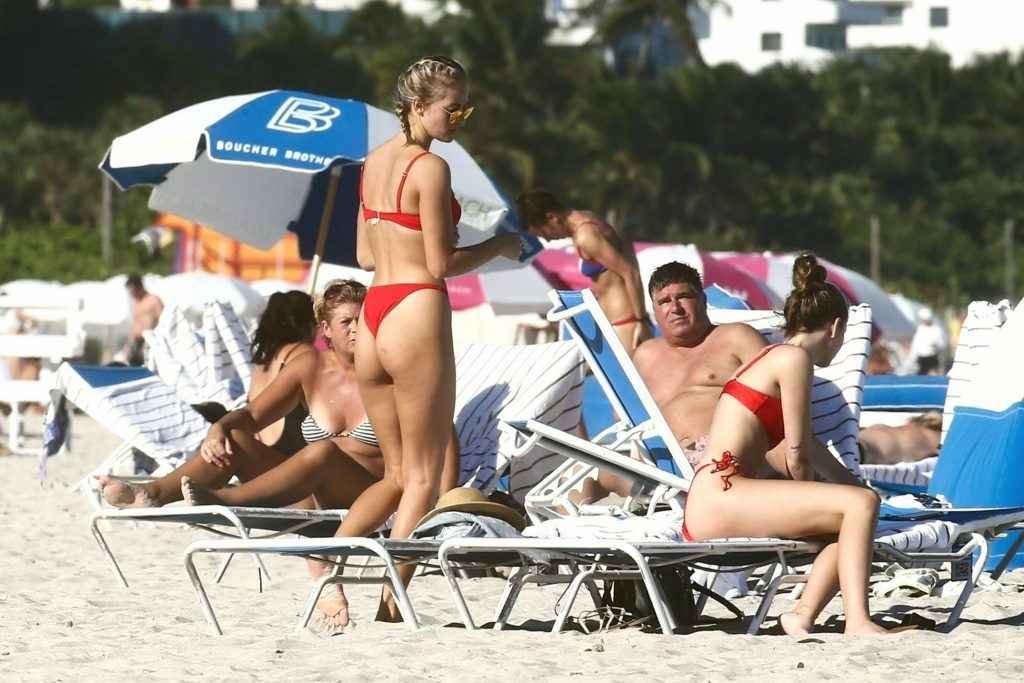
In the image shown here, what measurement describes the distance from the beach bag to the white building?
78678 mm

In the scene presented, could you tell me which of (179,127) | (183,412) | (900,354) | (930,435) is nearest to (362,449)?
(183,412)

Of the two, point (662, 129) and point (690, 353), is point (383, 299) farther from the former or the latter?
point (662, 129)

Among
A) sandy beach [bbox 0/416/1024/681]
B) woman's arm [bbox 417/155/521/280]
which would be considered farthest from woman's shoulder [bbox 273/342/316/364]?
woman's arm [bbox 417/155/521/280]

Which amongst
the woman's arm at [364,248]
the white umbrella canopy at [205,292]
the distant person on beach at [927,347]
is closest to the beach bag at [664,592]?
the woman's arm at [364,248]

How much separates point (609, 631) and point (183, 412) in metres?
3.25

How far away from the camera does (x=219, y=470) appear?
5.95 m

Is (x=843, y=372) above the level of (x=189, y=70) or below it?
below

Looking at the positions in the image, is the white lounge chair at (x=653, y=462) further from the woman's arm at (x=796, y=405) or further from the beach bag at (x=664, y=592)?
the beach bag at (x=664, y=592)

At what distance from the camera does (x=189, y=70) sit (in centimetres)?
5656

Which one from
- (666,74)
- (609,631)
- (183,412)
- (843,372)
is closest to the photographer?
(609,631)

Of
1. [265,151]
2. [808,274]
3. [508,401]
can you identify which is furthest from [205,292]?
[808,274]

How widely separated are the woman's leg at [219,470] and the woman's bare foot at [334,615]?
90 centimetres

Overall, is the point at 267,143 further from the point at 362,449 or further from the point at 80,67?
the point at 80,67

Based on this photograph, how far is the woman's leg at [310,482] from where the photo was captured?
5.39 metres
